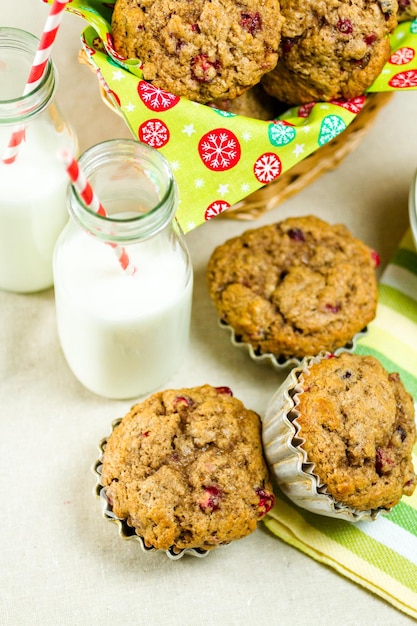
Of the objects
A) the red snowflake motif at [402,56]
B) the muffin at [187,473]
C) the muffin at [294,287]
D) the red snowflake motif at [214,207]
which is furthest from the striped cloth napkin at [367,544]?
the red snowflake motif at [402,56]

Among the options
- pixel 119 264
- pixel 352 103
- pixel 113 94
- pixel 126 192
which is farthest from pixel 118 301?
pixel 352 103

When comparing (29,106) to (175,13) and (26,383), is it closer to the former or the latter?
(175,13)

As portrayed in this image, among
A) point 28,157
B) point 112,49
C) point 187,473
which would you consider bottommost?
point 187,473

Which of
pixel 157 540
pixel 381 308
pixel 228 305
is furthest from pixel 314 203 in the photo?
pixel 157 540

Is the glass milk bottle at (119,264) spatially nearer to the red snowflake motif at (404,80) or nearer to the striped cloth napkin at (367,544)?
the striped cloth napkin at (367,544)

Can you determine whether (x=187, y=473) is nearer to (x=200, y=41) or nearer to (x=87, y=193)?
(x=87, y=193)
